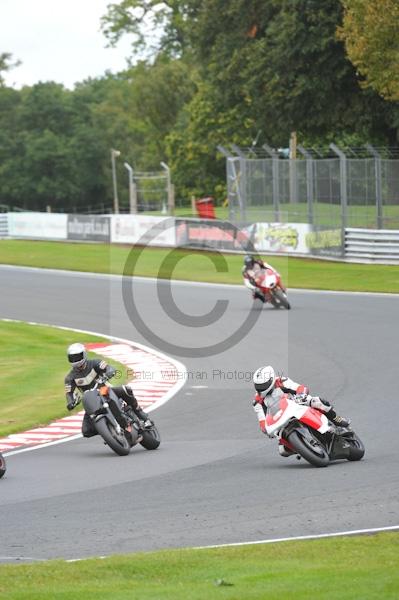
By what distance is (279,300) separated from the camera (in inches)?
1081

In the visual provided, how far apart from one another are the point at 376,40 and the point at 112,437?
991 inches

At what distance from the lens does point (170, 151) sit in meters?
85.2

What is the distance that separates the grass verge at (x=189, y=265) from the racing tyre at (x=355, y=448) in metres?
18.5

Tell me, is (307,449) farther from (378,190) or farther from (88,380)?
(378,190)

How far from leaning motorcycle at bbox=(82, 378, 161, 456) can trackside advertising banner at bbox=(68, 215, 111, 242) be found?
36743 mm

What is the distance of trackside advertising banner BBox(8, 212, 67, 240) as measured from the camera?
5362 cm

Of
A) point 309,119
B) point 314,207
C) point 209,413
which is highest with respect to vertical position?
point 309,119

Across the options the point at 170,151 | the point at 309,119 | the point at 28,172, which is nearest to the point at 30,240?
the point at 309,119

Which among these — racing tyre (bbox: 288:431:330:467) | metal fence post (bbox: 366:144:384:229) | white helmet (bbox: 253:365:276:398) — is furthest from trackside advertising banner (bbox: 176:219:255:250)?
racing tyre (bbox: 288:431:330:467)

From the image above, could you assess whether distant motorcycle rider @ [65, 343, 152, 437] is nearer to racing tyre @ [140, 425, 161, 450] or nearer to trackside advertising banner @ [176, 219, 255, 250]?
racing tyre @ [140, 425, 161, 450]

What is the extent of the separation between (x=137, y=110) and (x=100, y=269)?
183 ft

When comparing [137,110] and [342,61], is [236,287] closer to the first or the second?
[342,61]

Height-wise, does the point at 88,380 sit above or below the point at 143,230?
below
